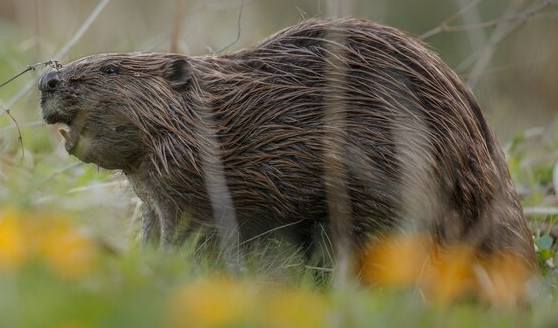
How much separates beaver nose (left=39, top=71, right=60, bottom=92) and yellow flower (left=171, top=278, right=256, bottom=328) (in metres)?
1.59

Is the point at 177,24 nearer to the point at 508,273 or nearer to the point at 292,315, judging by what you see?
the point at 508,273

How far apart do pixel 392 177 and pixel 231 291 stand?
1417 mm

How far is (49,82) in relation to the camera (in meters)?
3.50

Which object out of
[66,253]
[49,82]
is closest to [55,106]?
[49,82]

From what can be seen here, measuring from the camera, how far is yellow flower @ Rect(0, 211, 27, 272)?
6.90 ft

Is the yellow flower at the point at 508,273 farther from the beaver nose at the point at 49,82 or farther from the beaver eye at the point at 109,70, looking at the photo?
the beaver nose at the point at 49,82

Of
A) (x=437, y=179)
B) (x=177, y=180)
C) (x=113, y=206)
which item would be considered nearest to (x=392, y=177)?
(x=437, y=179)

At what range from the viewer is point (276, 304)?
215 cm

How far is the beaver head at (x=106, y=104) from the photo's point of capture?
11.6 feet

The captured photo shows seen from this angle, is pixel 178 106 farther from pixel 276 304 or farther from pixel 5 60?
pixel 5 60

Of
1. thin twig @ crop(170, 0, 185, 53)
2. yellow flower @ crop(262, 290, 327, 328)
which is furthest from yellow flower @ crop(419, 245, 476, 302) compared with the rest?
thin twig @ crop(170, 0, 185, 53)

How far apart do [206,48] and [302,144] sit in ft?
4.07

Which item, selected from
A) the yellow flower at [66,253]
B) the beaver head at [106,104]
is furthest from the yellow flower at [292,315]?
the beaver head at [106,104]

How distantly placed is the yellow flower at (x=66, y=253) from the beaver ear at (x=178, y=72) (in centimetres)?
140
